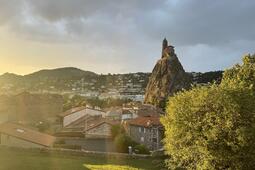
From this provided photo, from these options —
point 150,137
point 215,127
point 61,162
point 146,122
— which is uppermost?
point 215,127

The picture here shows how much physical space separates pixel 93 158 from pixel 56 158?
4180 mm

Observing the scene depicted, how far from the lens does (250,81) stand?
127 feet

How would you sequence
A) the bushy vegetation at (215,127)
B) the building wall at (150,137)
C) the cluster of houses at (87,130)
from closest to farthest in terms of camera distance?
the bushy vegetation at (215,127) → the cluster of houses at (87,130) → the building wall at (150,137)

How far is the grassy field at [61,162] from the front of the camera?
38434 mm

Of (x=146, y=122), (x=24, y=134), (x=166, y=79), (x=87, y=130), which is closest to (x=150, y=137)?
(x=146, y=122)

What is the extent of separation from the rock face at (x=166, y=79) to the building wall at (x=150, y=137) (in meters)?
65.1

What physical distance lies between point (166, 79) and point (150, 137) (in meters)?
77.9

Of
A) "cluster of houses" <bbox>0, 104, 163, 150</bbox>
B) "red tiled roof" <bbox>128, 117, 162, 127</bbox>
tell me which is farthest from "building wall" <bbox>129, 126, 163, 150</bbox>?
"red tiled roof" <bbox>128, 117, 162, 127</bbox>

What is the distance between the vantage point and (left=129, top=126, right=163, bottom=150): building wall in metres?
71.4

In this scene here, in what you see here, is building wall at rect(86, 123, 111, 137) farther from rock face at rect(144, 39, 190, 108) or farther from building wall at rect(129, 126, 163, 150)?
rock face at rect(144, 39, 190, 108)

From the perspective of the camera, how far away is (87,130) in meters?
70.8

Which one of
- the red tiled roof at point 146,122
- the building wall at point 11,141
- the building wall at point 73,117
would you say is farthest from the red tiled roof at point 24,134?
the building wall at point 73,117

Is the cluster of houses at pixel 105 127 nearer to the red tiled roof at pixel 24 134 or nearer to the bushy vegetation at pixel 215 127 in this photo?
the red tiled roof at pixel 24 134

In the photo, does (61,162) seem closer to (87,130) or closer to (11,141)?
(11,141)
